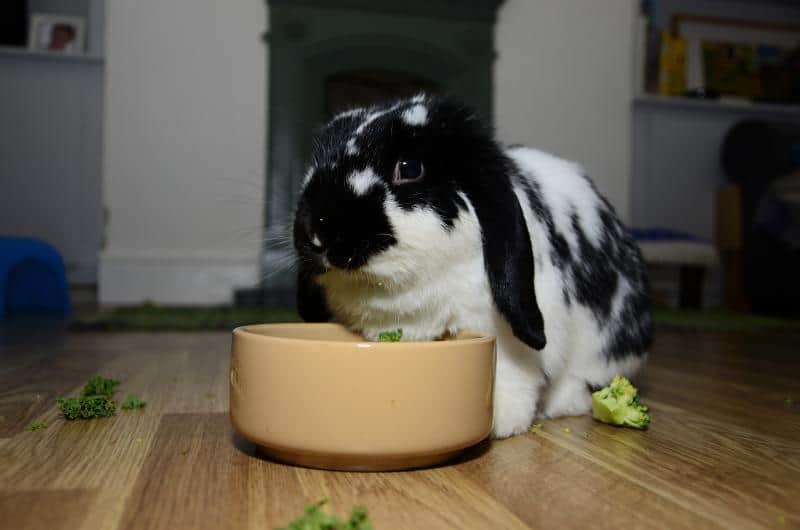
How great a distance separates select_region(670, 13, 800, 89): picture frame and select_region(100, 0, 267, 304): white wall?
3.20m

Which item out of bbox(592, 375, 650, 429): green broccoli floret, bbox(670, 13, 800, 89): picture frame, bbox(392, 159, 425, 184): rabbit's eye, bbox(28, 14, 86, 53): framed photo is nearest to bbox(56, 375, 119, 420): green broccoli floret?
bbox(392, 159, 425, 184): rabbit's eye

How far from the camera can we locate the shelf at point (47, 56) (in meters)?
3.97

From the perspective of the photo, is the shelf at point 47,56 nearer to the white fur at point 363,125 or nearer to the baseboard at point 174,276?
the baseboard at point 174,276

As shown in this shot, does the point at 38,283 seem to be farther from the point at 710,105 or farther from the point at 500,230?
the point at 710,105

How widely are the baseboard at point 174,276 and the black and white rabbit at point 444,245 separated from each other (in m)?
3.02

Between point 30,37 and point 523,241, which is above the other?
point 30,37

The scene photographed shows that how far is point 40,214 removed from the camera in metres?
4.12

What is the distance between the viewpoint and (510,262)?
2.82 ft

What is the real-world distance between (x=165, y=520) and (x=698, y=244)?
3.96m

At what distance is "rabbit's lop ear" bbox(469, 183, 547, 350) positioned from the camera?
860 millimetres

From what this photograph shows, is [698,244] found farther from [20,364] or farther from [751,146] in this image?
[20,364]

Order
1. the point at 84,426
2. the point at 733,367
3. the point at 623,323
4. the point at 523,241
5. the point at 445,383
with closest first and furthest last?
the point at 445,383 → the point at 523,241 → the point at 84,426 → the point at 623,323 → the point at 733,367

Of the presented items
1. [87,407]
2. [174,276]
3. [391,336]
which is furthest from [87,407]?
[174,276]

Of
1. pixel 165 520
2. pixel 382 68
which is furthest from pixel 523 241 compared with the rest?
pixel 382 68
